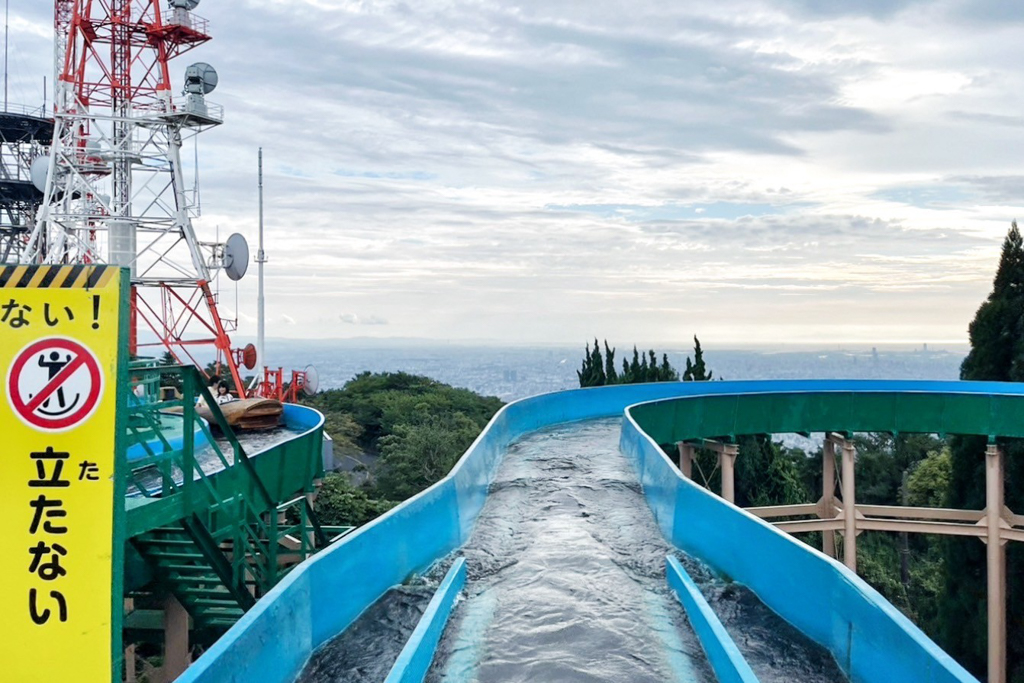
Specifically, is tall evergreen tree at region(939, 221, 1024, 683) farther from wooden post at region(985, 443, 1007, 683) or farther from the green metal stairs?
the green metal stairs

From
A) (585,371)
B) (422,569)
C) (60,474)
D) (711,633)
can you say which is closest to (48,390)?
(60,474)

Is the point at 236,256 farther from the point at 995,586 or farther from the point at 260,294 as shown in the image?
the point at 995,586

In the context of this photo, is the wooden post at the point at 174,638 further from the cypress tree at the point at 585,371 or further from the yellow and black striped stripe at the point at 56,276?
the cypress tree at the point at 585,371

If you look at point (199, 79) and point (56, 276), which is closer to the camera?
point (56, 276)

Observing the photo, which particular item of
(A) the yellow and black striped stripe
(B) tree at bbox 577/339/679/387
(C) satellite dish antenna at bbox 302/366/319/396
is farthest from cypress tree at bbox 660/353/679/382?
(A) the yellow and black striped stripe

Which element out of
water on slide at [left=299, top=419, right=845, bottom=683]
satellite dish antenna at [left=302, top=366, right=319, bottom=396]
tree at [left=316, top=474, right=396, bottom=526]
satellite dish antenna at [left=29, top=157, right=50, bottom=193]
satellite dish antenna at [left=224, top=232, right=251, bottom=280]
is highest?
satellite dish antenna at [left=29, top=157, right=50, bottom=193]

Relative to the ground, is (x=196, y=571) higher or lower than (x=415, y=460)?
higher

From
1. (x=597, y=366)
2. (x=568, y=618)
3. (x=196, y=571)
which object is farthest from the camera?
(x=597, y=366)
